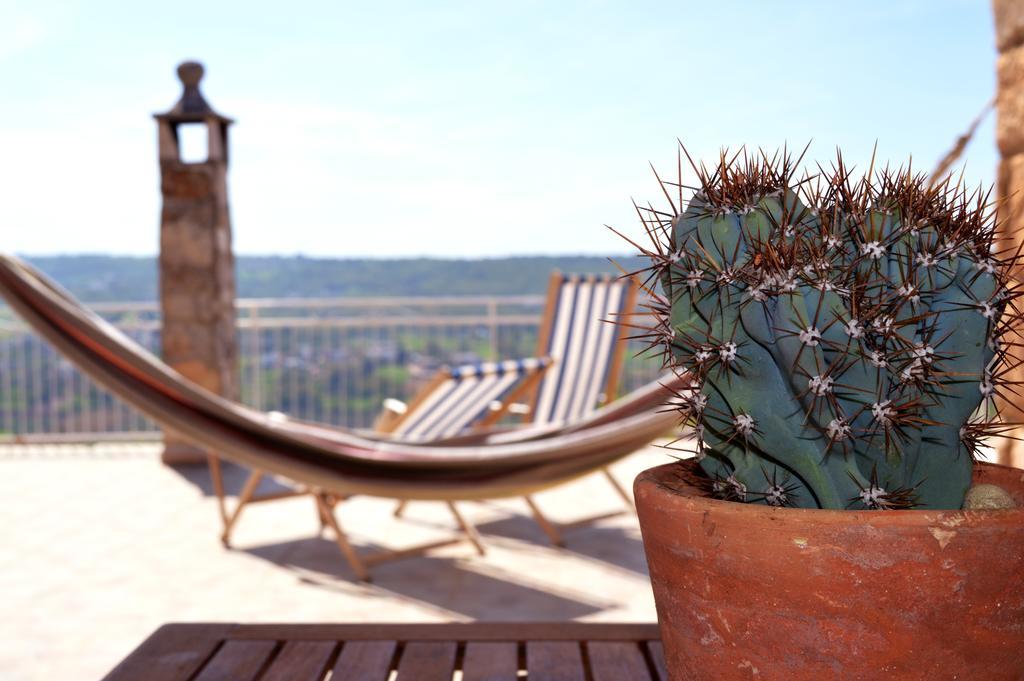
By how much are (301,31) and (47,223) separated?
864 centimetres

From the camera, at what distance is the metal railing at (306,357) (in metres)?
6.16

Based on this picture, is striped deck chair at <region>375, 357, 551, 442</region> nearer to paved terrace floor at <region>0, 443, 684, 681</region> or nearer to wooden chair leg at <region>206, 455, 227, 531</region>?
paved terrace floor at <region>0, 443, 684, 681</region>

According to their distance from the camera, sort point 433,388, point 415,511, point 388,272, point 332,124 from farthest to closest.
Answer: point 332,124 → point 388,272 → point 415,511 → point 433,388

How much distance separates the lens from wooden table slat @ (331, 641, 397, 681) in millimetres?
931

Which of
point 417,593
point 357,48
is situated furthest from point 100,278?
point 357,48

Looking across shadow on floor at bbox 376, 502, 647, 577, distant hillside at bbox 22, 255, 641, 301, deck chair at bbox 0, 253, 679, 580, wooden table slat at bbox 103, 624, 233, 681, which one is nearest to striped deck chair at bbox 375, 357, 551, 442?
shadow on floor at bbox 376, 502, 647, 577

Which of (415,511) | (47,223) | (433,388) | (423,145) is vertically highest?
(423,145)

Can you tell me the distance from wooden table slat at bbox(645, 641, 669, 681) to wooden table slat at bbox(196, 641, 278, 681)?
428 mm

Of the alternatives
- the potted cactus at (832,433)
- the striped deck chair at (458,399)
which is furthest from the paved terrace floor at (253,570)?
the potted cactus at (832,433)

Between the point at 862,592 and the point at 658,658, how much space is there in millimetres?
404

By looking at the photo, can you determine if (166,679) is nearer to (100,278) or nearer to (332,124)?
(100,278)

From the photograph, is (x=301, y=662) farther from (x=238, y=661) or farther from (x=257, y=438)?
(x=257, y=438)

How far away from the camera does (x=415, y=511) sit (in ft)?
13.5

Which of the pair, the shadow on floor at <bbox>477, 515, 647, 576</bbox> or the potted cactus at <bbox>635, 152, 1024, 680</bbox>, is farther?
the shadow on floor at <bbox>477, 515, 647, 576</bbox>
